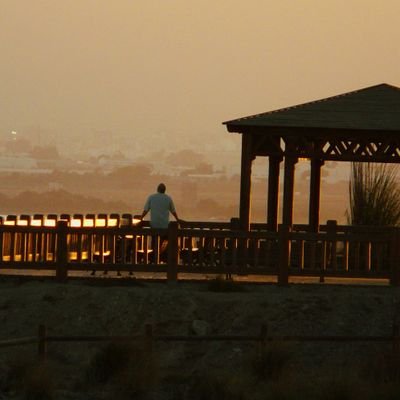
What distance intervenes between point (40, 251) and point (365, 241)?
5030 millimetres

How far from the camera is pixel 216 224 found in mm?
33531

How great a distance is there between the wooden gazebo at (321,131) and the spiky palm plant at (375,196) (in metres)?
5.40

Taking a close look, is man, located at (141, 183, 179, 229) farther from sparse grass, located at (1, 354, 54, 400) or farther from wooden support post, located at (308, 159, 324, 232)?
sparse grass, located at (1, 354, 54, 400)

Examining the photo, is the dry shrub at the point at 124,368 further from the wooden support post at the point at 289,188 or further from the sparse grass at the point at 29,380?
the wooden support post at the point at 289,188

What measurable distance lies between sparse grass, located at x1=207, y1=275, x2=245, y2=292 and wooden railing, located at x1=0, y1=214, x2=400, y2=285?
0.21 m

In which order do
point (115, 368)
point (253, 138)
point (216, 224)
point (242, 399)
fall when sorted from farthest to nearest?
point (216, 224), point (253, 138), point (115, 368), point (242, 399)

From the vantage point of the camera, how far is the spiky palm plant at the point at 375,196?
37.7 meters

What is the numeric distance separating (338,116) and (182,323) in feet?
21.3

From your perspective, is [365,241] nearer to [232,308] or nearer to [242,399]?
[232,308]

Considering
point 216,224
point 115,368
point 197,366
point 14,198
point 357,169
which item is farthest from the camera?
point 14,198

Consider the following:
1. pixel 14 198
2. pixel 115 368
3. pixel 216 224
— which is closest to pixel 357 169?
pixel 216 224

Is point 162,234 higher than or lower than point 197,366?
higher

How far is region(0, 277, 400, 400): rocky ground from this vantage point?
75.7ft

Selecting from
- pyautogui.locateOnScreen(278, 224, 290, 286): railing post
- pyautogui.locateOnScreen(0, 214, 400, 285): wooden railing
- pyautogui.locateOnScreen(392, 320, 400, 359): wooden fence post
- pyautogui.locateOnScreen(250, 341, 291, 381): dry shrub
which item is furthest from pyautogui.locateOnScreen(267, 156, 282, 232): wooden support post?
pyautogui.locateOnScreen(392, 320, 400, 359): wooden fence post
